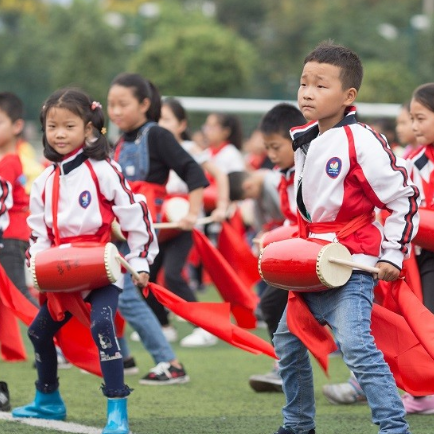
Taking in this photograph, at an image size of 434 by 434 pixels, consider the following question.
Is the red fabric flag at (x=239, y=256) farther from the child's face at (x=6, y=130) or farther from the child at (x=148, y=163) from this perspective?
the child's face at (x=6, y=130)

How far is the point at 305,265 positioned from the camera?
4.48m

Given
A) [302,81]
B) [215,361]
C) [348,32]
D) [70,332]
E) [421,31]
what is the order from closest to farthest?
[302,81] < [70,332] < [215,361] < [421,31] < [348,32]

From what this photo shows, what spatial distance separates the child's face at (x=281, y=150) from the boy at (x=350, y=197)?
1.37 m

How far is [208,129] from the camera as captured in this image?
11.8 meters

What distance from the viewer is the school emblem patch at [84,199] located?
514 cm

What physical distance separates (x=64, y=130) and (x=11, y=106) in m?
1.65

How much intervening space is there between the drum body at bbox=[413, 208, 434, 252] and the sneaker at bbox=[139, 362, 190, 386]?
6.01ft

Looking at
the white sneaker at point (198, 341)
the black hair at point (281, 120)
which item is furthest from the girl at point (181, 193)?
the black hair at point (281, 120)

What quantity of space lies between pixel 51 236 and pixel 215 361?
2.71m

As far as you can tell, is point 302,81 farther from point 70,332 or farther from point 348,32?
point 348,32

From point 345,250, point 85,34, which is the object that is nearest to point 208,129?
point 345,250

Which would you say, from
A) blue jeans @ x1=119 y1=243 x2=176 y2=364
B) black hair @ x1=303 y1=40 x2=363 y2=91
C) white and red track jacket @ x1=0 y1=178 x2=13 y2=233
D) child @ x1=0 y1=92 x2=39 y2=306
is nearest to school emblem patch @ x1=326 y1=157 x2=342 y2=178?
black hair @ x1=303 y1=40 x2=363 y2=91

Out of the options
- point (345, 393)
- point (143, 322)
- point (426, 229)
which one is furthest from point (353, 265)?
point (143, 322)

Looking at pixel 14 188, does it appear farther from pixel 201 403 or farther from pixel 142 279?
pixel 142 279
